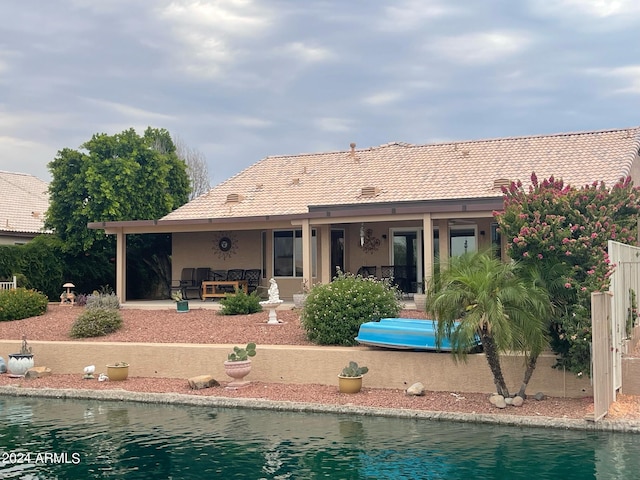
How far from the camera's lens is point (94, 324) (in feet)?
58.1

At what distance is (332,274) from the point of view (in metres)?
22.3

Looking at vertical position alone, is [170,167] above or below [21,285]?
above

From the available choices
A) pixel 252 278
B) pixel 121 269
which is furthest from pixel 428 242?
pixel 121 269

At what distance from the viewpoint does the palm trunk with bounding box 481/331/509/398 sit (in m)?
11.8

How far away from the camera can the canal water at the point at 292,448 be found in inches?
351

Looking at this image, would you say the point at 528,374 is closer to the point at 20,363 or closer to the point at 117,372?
the point at 117,372

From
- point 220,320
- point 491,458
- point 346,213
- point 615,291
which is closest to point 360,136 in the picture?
point 346,213

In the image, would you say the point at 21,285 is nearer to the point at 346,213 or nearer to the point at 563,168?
the point at 346,213

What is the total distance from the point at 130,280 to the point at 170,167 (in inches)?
181

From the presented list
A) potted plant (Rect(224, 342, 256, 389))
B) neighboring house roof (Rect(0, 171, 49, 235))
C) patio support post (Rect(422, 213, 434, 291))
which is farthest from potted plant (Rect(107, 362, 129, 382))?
neighboring house roof (Rect(0, 171, 49, 235))

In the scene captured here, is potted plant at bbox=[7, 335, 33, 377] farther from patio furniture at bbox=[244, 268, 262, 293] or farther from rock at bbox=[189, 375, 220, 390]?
patio furniture at bbox=[244, 268, 262, 293]

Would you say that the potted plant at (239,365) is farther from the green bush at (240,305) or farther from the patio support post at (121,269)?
the patio support post at (121,269)

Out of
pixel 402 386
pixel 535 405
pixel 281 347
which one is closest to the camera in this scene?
pixel 535 405

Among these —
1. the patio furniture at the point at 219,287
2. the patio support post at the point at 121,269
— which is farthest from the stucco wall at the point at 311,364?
the patio furniture at the point at 219,287
